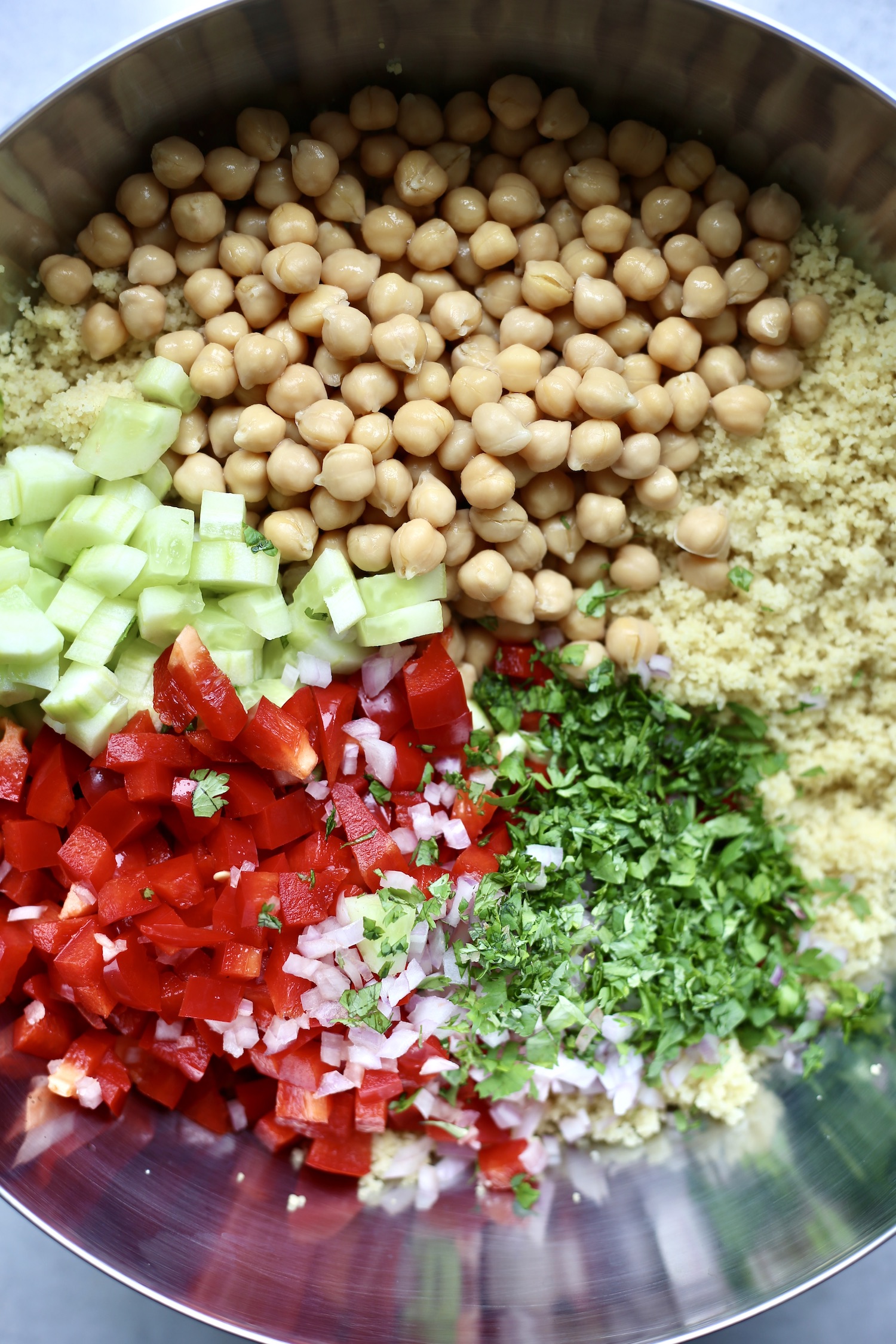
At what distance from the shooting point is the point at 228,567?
5.80 ft

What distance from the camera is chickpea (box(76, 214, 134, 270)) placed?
1.79 metres

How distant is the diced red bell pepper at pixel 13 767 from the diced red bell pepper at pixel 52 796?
28mm

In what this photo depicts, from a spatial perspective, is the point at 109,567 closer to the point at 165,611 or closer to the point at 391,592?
the point at 165,611

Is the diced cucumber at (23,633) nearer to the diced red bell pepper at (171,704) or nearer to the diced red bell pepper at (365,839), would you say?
the diced red bell pepper at (171,704)

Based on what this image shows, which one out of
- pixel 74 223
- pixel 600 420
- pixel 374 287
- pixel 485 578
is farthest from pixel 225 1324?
pixel 74 223

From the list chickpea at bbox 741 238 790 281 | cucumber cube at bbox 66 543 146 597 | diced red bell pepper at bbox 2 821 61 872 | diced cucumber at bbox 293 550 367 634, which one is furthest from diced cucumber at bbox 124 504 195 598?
chickpea at bbox 741 238 790 281

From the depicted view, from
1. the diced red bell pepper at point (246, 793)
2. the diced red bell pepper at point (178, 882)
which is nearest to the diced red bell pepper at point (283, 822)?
the diced red bell pepper at point (246, 793)

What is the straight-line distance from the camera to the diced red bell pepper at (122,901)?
1683mm

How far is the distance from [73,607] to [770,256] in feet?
4.80

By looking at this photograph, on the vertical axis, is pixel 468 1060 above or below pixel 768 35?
below

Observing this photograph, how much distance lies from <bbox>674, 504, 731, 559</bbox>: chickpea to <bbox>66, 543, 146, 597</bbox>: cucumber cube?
102 cm

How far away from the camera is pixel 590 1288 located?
1836 millimetres

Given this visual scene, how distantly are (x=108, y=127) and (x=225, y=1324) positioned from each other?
2.11 m

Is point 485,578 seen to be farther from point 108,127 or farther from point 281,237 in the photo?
point 108,127
